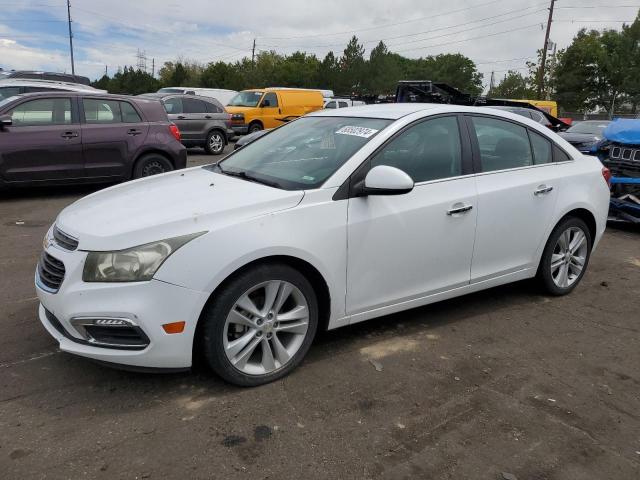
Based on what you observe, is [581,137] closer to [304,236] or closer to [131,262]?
[304,236]

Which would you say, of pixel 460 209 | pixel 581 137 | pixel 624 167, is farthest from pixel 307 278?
pixel 581 137

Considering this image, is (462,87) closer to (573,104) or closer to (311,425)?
(573,104)

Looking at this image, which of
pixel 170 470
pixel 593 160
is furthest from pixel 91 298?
pixel 593 160

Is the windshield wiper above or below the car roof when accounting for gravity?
below

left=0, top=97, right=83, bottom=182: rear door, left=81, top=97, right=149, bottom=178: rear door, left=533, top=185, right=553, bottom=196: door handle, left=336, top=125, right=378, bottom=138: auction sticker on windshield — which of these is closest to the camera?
left=336, top=125, right=378, bottom=138: auction sticker on windshield

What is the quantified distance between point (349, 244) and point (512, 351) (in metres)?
1.41

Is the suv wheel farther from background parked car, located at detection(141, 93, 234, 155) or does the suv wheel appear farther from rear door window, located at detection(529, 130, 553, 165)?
rear door window, located at detection(529, 130, 553, 165)

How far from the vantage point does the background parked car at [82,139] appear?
816cm

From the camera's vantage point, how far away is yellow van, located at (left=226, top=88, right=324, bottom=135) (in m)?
19.4

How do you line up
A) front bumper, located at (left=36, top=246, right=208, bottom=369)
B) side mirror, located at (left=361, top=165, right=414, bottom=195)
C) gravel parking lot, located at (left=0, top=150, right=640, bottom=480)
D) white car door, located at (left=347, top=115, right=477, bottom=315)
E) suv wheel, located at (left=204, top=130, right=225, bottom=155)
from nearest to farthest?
gravel parking lot, located at (left=0, top=150, right=640, bottom=480) < front bumper, located at (left=36, top=246, right=208, bottom=369) < side mirror, located at (left=361, top=165, right=414, bottom=195) < white car door, located at (left=347, top=115, right=477, bottom=315) < suv wheel, located at (left=204, top=130, right=225, bottom=155)

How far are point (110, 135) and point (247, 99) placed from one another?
39.4 feet

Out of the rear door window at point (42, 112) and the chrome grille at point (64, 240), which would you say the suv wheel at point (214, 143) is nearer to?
the rear door window at point (42, 112)

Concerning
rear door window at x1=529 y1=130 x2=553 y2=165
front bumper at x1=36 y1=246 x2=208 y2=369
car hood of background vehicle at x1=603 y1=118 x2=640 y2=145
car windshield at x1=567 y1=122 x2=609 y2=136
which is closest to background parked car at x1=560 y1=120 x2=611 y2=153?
car windshield at x1=567 y1=122 x2=609 y2=136

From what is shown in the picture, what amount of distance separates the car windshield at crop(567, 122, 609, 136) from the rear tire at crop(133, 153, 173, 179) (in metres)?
9.57
